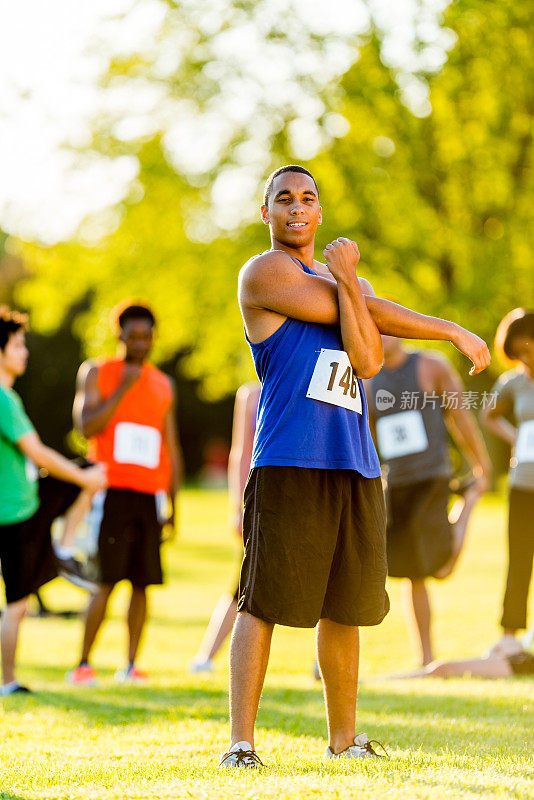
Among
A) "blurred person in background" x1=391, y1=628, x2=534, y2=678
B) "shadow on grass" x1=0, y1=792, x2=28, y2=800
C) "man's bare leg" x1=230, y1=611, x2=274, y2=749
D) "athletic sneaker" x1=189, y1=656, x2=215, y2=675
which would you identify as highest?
"man's bare leg" x1=230, y1=611, x2=274, y2=749

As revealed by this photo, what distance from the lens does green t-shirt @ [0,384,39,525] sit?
6590mm

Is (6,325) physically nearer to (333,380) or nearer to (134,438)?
(134,438)

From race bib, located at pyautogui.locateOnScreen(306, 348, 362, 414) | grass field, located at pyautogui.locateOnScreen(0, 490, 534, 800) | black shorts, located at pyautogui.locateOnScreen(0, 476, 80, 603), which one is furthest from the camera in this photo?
black shorts, located at pyautogui.locateOnScreen(0, 476, 80, 603)

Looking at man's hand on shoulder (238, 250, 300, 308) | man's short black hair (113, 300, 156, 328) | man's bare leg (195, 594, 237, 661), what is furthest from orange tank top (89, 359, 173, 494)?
man's hand on shoulder (238, 250, 300, 308)

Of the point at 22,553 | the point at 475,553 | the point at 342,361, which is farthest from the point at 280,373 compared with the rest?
the point at 475,553

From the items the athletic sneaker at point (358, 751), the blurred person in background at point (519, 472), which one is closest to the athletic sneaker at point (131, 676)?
the blurred person in background at point (519, 472)

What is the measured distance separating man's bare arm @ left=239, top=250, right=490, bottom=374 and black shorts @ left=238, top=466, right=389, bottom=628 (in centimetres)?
56

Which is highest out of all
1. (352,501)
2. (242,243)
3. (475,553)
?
(242,243)

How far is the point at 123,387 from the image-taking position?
7555 mm

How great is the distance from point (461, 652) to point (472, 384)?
19487 millimetres

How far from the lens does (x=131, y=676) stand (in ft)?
24.1

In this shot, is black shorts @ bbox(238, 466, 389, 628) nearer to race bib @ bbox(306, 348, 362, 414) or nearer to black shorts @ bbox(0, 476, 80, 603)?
race bib @ bbox(306, 348, 362, 414)

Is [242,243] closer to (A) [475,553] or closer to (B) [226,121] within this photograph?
(B) [226,121]

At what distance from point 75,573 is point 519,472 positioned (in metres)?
3.03
